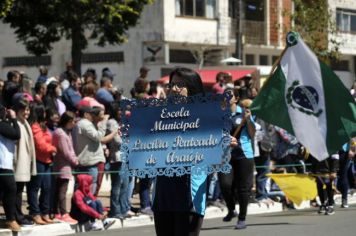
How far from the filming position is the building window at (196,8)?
42188 millimetres

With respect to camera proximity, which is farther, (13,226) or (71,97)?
(71,97)

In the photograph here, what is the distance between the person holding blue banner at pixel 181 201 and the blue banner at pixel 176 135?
109mm

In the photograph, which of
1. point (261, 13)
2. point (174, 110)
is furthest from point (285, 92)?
point (261, 13)

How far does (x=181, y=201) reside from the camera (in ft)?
24.1

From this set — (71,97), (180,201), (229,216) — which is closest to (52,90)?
(71,97)

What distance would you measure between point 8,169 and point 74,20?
20.2 meters

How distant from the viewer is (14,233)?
44.7 feet

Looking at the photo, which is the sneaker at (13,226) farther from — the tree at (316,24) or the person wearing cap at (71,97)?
the tree at (316,24)

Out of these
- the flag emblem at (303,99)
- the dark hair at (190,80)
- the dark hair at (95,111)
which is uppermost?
the dark hair at (190,80)

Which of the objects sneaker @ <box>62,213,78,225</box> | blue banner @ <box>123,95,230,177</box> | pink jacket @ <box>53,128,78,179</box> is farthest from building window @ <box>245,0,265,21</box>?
blue banner @ <box>123,95,230,177</box>

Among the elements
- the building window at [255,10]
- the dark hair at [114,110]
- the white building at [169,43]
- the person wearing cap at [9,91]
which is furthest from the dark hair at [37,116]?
the building window at [255,10]

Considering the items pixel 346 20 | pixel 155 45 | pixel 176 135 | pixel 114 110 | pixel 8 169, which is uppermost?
pixel 346 20

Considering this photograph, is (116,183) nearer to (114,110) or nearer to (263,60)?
(114,110)

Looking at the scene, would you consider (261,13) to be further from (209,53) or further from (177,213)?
(177,213)
